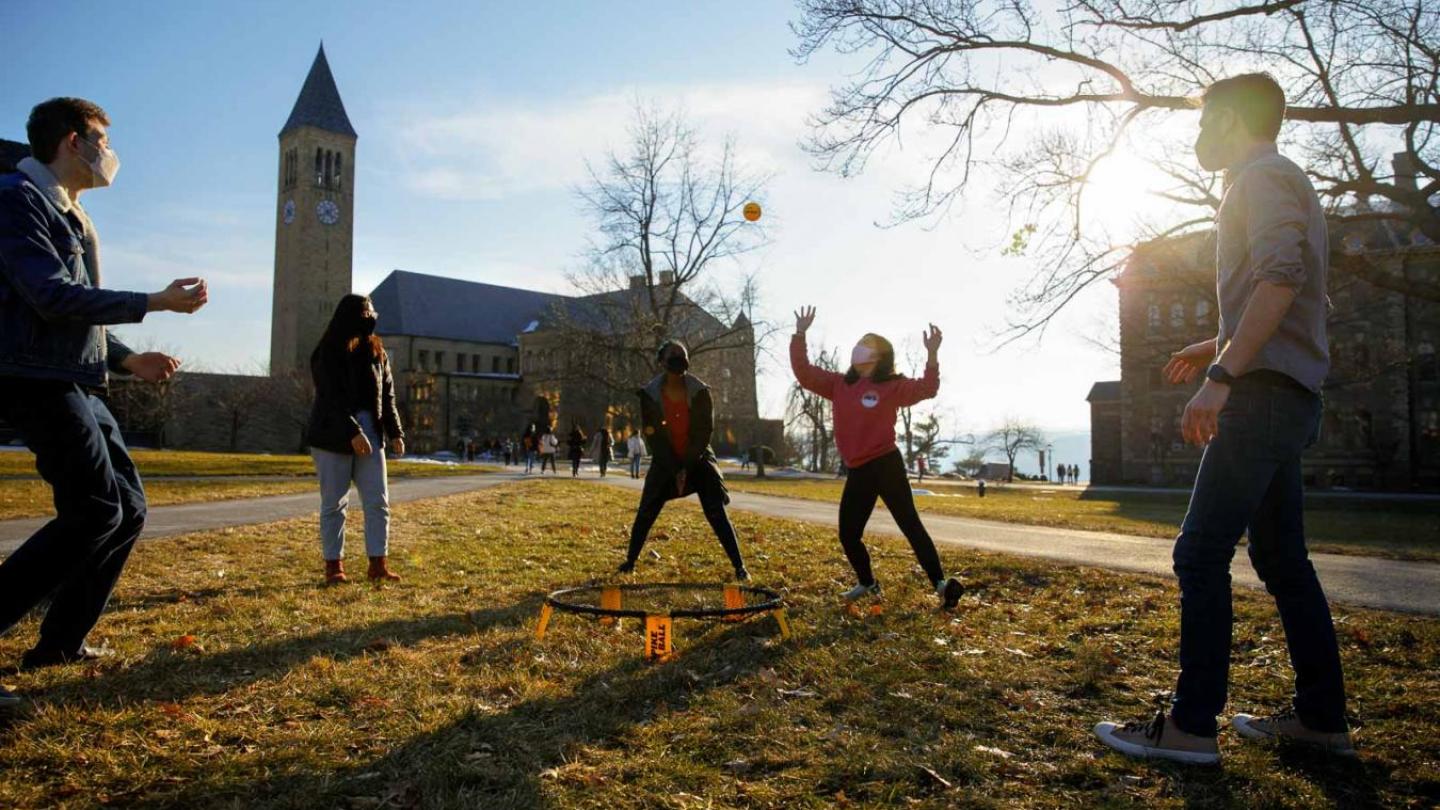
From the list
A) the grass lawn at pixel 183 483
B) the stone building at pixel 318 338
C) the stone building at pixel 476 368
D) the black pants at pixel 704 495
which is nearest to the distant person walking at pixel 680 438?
the black pants at pixel 704 495

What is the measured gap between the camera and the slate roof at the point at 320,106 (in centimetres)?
8819

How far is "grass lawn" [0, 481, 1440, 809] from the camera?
3.06 m

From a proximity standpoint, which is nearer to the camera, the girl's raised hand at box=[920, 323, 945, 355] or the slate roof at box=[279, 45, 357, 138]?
the girl's raised hand at box=[920, 323, 945, 355]

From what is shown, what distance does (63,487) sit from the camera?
12.7 feet

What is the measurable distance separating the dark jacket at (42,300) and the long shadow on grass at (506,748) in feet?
6.22

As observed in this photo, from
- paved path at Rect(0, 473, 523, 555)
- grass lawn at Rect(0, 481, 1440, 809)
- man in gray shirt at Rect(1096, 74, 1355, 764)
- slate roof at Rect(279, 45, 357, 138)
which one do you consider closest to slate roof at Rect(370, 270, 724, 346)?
slate roof at Rect(279, 45, 357, 138)

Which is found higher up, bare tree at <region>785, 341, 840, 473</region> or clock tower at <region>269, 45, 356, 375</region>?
clock tower at <region>269, 45, 356, 375</region>

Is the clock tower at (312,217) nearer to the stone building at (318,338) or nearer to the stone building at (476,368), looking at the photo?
the stone building at (318,338)

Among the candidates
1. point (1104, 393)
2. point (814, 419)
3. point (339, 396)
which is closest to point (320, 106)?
point (814, 419)

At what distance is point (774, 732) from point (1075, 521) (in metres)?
15.2

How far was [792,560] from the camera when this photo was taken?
9.32 metres

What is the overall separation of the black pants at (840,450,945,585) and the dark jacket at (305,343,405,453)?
3.35 metres

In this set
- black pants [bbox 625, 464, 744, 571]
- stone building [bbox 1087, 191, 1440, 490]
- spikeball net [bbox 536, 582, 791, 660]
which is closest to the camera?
spikeball net [bbox 536, 582, 791, 660]

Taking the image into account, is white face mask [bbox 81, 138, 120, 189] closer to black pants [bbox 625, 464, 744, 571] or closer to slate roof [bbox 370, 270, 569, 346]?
black pants [bbox 625, 464, 744, 571]
